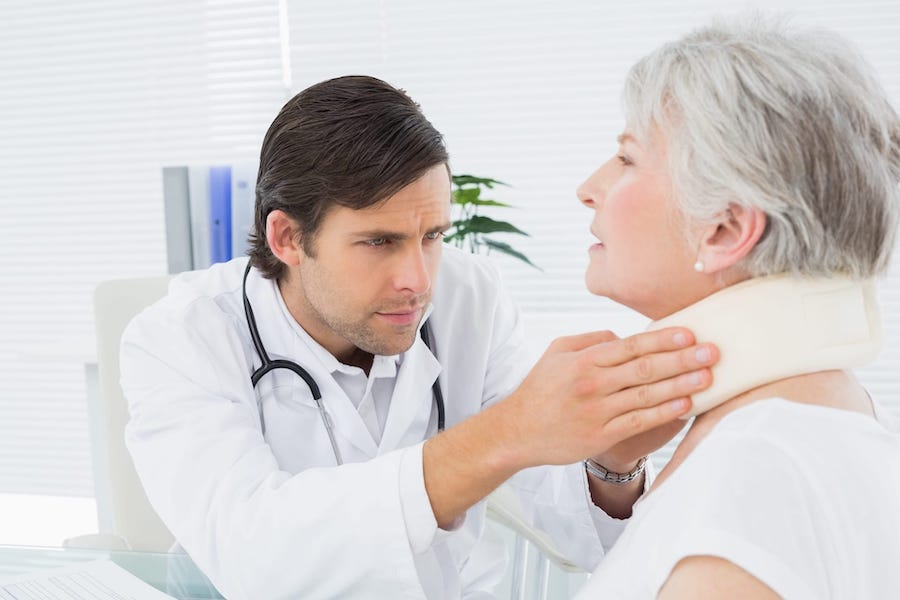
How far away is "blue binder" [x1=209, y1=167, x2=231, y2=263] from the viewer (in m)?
2.31

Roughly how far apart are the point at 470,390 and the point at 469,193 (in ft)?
3.30

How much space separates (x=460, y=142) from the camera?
339cm

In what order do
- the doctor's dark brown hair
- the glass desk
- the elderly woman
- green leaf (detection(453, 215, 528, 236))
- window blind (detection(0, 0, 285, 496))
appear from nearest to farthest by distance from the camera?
1. the elderly woman
2. the glass desk
3. the doctor's dark brown hair
4. green leaf (detection(453, 215, 528, 236))
5. window blind (detection(0, 0, 285, 496))

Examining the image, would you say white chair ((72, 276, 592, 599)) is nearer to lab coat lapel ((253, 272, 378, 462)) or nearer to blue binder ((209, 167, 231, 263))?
lab coat lapel ((253, 272, 378, 462))

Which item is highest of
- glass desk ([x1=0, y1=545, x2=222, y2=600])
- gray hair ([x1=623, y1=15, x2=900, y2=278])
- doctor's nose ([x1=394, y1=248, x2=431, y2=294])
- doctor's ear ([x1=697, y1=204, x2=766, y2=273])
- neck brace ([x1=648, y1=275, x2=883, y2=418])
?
gray hair ([x1=623, y1=15, x2=900, y2=278])

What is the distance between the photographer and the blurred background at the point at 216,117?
3252 millimetres

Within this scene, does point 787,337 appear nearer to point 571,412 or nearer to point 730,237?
point 730,237

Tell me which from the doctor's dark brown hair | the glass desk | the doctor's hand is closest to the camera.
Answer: the doctor's hand

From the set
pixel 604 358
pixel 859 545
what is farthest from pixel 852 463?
pixel 604 358

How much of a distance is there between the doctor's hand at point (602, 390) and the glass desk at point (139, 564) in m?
0.55

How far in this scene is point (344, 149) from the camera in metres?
1.45

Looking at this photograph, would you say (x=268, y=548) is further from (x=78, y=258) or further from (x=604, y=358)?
(x=78, y=258)

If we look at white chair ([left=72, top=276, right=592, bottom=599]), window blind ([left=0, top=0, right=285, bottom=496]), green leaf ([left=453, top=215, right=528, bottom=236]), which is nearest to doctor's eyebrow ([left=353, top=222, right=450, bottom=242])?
white chair ([left=72, top=276, right=592, bottom=599])

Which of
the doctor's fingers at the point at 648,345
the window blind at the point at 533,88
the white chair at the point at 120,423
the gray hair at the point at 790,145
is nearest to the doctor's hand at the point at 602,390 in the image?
the doctor's fingers at the point at 648,345
